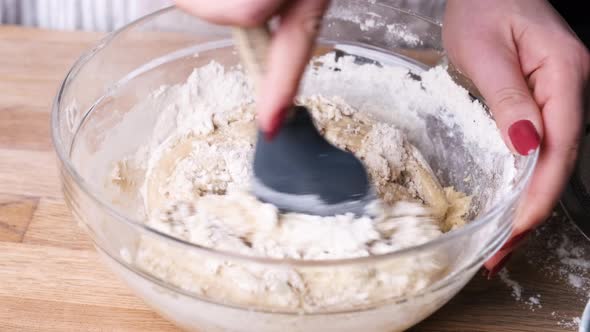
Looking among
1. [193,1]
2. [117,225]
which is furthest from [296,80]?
[117,225]

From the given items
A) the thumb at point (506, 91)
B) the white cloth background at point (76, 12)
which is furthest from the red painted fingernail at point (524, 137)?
the white cloth background at point (76, 12)

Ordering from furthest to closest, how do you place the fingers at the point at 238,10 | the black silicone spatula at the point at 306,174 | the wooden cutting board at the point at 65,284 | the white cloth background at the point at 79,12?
the white cloth background at the point at 79,12 → the wooden cutting board at the point at 65,284 → the black silicone spatula at the point at 306,174 → the fingers at the point at 238,10

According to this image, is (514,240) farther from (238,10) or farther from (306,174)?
(238,10)

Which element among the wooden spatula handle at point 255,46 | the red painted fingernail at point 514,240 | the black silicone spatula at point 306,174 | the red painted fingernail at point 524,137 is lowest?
the red painted fingernail at point 514,240

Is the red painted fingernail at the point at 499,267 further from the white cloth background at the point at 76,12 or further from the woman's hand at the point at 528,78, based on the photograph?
the white cloth background at the point at 76,12

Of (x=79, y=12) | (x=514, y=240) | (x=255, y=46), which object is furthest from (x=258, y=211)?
(x=79, y=12)

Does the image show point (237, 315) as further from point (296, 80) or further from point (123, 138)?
point (123, 138)
